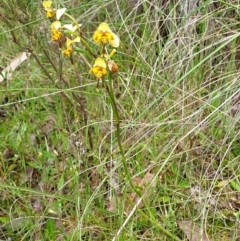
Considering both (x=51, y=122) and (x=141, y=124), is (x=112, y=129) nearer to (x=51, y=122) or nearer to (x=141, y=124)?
(x=141, y=124)

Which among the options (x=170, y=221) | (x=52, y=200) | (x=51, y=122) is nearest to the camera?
(x=170, y=221)

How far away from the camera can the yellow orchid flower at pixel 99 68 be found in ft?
3.92

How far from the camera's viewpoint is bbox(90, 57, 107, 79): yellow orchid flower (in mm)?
1195

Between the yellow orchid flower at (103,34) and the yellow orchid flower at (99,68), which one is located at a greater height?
the yellow orchid flower at (103,34)

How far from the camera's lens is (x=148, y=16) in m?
2.18

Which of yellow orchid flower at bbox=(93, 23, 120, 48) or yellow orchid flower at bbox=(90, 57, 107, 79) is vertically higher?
yellow orchid flower at bbox=(93, 23, 120, 48)

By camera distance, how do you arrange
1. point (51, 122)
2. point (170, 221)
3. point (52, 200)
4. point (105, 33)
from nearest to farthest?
point (105, 33) → point (170, 221) → point (52, 200) → point (51, 122)

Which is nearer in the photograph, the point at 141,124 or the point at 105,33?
the point at 105,33

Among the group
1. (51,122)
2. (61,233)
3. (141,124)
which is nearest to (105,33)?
(141,124)

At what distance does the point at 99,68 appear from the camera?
120 centimetres

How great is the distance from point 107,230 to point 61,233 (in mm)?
133

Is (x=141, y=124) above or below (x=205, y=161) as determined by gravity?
above

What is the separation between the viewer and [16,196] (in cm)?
181

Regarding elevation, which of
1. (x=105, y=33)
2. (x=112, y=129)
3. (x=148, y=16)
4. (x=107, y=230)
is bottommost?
(x=107, y=230)
